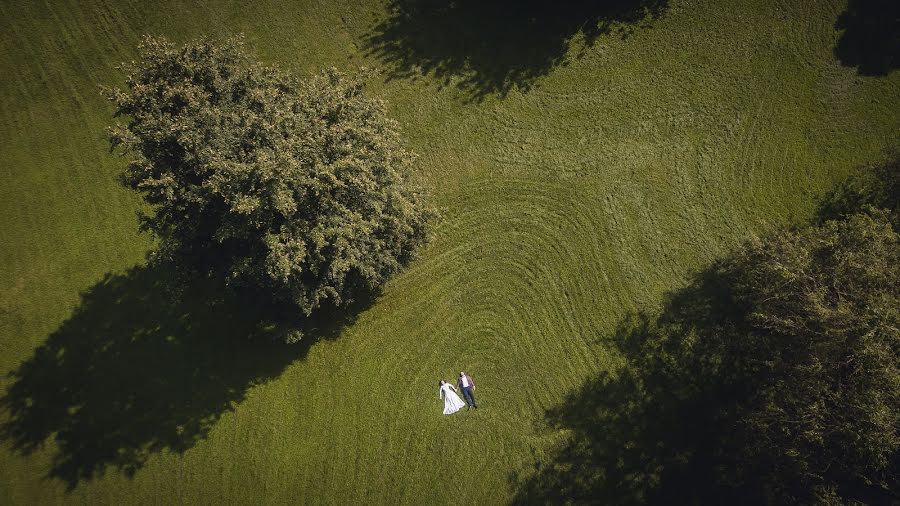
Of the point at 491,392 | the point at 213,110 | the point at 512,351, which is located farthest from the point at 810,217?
the point at 213,110

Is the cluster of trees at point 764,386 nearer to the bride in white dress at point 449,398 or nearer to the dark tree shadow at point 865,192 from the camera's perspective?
the dark tree shadow at point 865,192

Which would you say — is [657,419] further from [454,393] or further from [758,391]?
[454,393]

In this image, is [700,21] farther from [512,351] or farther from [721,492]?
[721,492]

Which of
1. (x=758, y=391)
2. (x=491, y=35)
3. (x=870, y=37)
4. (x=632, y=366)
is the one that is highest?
(x=491, y=35)

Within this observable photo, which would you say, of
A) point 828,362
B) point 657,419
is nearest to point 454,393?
point 657,419

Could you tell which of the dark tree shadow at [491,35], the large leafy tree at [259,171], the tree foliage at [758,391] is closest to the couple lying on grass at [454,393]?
the tree foliage at [758,391]
